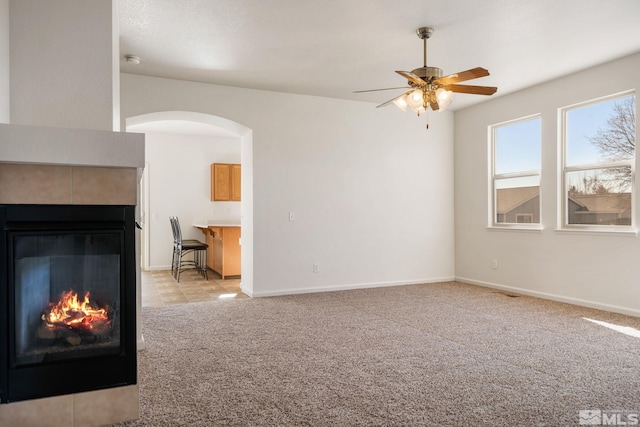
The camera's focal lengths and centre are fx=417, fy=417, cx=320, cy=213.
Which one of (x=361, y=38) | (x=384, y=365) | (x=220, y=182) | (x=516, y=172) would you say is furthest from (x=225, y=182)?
(x=384, y=365)

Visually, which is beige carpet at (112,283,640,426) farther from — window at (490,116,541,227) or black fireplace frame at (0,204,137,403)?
window at (490,116,541,227)

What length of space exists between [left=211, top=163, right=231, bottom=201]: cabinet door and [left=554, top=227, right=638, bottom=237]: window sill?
5.88 metres

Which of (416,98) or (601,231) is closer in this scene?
(416,98)

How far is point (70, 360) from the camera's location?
6.73ft

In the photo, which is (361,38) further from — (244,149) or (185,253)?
(185,253)

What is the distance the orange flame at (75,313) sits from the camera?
2.05 meters

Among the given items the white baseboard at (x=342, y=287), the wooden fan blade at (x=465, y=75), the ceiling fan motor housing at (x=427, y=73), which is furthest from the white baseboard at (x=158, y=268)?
the wooden fan blade at (x=465, y=75)

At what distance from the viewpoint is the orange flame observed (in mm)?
2047

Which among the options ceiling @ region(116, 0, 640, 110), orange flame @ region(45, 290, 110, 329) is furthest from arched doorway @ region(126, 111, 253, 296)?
orange flame @ region(45, 290, 110, 329)

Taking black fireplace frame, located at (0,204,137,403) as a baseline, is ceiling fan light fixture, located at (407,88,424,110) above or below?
above

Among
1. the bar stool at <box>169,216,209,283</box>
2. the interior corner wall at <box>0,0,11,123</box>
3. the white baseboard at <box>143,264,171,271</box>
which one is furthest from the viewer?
the white baseboard at <box>143,264,171,271</box>

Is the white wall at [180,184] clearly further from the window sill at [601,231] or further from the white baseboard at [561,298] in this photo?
the window sill at [601,231]

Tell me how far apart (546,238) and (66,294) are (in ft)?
16.9

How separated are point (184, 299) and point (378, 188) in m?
3.09
